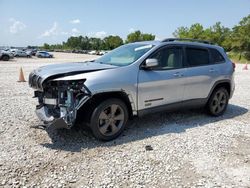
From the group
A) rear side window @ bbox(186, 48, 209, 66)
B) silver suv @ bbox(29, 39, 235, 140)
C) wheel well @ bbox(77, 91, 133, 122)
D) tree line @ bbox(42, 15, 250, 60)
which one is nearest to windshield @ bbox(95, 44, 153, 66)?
silver suv @ bbox(29, 39, 235, 140)

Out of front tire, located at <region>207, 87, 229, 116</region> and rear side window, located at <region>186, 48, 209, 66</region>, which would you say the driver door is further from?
front tire, located at <region>207, 87, 229, 116</region>

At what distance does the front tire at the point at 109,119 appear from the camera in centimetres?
410

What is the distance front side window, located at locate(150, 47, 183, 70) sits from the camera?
486cm

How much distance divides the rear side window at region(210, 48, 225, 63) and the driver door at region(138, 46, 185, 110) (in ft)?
3.64

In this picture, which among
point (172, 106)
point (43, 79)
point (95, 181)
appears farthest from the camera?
point (172, 106)

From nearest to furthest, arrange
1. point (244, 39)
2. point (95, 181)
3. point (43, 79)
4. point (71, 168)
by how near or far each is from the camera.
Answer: point (95, 181) → point (71, 168) → point (43, 79) → point (244, 39)

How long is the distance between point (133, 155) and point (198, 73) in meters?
2.55

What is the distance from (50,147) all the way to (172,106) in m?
2.50

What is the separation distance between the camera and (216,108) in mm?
6027

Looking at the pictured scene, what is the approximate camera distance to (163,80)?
477 centimetres

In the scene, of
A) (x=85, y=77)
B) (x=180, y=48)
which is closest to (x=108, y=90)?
(x=85, y=77)

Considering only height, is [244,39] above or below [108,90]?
above

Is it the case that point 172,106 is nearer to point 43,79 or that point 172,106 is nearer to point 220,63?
point 220,63

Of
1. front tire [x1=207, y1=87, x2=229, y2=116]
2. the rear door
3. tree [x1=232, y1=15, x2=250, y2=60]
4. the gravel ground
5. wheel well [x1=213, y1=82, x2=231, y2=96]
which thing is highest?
tree [x1=232, y1=15, x2=250, y2=60]
